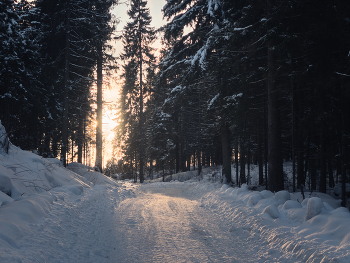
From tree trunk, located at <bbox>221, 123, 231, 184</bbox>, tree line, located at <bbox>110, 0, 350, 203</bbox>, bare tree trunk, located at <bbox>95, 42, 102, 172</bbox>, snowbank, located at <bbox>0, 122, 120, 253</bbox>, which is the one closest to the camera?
snowbank, located at <bbox>0, 122, 120, 253</bbox>

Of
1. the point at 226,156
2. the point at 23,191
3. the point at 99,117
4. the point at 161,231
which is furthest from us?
the point at 99,117

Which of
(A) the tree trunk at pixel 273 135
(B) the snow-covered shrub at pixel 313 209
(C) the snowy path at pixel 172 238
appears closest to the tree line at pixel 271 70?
(A) the tree trunk at pixel 273 135

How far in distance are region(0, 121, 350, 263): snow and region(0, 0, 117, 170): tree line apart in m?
8.14

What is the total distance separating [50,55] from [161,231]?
14.9 meters

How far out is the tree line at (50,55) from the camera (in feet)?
42.3

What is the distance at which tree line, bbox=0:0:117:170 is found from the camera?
42.3ft

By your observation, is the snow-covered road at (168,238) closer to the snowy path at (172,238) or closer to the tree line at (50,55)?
the snowy path at (172,238)

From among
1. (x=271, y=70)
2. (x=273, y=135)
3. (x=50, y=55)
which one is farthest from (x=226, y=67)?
(x=50, y=55)

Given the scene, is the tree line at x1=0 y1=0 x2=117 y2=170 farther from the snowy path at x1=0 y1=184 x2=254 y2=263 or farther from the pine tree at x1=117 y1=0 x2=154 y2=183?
the snowy path at x1=0 y1=184 x2=254 y2=263

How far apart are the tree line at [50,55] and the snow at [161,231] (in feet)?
26.7

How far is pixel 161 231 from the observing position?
15.9 ft

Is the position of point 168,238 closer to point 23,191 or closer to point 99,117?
point 23,191

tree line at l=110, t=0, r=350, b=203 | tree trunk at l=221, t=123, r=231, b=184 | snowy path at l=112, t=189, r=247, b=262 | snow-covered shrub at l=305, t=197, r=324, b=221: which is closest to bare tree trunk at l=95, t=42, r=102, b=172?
tree line at l=110, t=0, r=350, b=203

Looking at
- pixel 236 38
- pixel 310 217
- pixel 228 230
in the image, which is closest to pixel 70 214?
pixel 228 230
